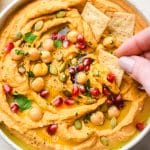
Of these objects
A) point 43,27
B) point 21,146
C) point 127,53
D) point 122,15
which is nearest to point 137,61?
point 127,53

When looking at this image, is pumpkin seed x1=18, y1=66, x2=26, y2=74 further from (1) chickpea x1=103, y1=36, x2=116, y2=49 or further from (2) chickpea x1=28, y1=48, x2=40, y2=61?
(1) chickpea x1=103, y1=36, x2=116, y2=49

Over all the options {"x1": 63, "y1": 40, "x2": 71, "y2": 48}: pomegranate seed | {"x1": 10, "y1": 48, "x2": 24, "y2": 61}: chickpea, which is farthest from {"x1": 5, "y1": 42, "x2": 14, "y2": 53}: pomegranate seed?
{"x1": 63, "y1": 40, "x2": 71, "y2": 48}: pomegranate seed

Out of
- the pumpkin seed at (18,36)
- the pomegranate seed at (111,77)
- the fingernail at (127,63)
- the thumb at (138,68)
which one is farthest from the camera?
the pumpkin seed at (18,36)

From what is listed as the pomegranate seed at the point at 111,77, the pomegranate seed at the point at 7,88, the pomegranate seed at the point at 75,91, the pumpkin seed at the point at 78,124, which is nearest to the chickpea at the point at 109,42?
the pomegranate seed at the point at 111,77

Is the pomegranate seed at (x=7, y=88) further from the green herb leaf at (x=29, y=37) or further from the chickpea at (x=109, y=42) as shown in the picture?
the chickpea at (x=109, y=42)

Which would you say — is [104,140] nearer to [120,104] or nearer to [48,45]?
[120,104]

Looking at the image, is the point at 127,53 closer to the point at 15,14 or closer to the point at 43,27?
the point at 43,27
